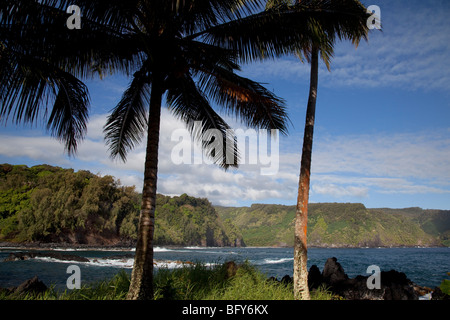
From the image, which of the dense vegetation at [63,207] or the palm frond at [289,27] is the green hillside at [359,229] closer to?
the dense vegetation at [63,207]

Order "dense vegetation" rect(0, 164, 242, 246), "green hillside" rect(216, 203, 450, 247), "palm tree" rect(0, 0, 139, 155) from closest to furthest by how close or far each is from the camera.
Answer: "palm tree" rect(0, 0, 139, 155), "dense vegetation" rect(0, 164, 242, 246), "green hillside" rect(216, 203, 450, 247)

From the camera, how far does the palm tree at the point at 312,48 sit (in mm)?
6598

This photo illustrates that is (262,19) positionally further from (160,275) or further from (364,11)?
(160,275)

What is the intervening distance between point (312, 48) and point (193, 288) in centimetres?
721

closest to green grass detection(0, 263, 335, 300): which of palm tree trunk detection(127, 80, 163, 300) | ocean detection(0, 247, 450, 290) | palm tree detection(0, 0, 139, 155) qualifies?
palm tree trunk detection(127, 80, 163, 300)

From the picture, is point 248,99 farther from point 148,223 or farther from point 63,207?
point 63,207

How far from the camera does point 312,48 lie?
28.6 ft

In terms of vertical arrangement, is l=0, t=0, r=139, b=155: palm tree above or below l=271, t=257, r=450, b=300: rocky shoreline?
above

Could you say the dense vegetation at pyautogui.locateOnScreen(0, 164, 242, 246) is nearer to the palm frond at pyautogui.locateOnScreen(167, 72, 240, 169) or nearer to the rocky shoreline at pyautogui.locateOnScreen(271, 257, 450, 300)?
the rocky shoreline at pyautogui.locateOnScreen(271, 257, 450, 300)

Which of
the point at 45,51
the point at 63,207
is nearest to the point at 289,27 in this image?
the point at 45,51

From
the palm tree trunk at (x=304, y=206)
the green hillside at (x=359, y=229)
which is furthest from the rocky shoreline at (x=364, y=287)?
the green hillside at (x=359, y=229)

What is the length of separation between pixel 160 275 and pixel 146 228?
2992mm

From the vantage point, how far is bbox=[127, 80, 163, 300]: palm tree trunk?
5.96 metres
